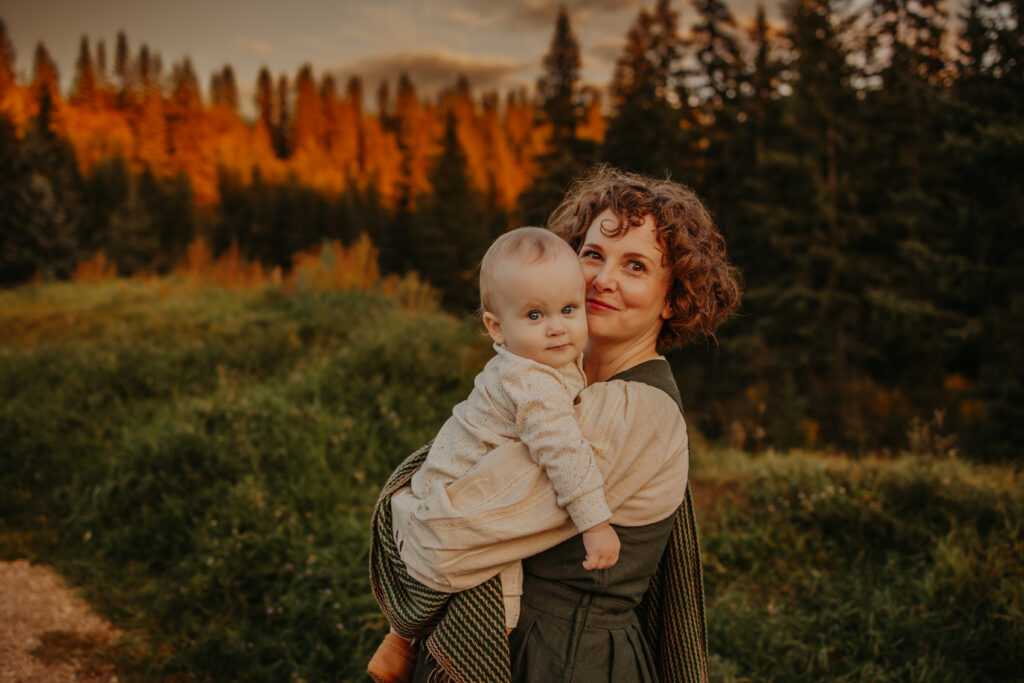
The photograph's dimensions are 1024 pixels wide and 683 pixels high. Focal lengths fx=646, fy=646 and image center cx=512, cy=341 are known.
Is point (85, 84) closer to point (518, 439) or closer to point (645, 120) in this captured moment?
point (645, 120)

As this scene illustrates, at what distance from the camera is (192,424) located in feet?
18.8

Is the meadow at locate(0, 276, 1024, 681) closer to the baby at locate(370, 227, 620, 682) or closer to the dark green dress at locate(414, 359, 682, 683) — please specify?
the dark green dress at locate(414, 359, 682, 683)

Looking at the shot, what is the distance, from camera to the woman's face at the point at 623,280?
5.73 ft

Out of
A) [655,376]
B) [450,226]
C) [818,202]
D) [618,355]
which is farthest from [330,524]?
[450,226]

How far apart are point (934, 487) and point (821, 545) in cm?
95

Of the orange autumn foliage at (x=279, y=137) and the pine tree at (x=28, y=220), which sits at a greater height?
the orange autumn foliage at (x=279, y=137)

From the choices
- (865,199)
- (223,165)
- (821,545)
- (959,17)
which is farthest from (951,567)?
(223,165)

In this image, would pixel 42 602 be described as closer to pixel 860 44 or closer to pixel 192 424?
pixel 192 424

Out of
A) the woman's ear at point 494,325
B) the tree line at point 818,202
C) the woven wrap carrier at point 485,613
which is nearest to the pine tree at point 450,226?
the tree line at point 818,202

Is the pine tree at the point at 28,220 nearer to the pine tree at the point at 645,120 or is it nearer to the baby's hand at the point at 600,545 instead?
the pine tree at the point at 645,120

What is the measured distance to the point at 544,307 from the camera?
1558 millimetres

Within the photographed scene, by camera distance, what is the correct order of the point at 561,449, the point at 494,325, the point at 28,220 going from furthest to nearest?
the point at 28,220, the point at 494,325, the point at 561,449

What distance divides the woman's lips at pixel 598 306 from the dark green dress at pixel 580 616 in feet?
1.86

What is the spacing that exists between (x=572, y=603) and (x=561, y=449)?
0.43 meters
